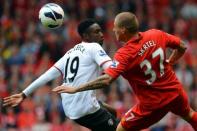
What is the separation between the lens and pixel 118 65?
10617 mm

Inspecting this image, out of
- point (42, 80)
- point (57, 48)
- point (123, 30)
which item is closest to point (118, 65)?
point (123, 30)

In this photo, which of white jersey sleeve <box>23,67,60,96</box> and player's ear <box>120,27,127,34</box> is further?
white jersey sleeve <box>23,67,60,96</box>

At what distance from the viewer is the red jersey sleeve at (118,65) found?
10.6 meters

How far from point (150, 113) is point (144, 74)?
608 mm

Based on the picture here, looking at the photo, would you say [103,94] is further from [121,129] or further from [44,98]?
[121,129]

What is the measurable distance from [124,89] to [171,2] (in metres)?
5.70

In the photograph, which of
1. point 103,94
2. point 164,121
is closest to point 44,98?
point 103,94

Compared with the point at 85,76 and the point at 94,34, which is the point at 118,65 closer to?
the point at 85,76

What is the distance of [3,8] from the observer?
71.8 feet

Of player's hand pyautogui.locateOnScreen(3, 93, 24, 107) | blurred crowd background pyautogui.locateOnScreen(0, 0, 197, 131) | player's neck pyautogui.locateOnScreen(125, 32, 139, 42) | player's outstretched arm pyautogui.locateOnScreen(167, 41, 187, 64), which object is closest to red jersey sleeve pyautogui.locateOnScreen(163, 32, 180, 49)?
player's outstretched arm pyautogui.locateOnScreen(167, 41, 187, 64)

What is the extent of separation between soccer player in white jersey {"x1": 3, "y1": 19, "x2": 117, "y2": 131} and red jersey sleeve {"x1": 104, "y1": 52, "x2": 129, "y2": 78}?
0.69 meters

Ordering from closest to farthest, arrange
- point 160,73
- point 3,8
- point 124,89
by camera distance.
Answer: point 160,73 < point 124,89 < point 3,8

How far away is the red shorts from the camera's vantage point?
1115 cm

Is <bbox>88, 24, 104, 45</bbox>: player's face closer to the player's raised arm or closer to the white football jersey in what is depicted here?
the white football jersey
